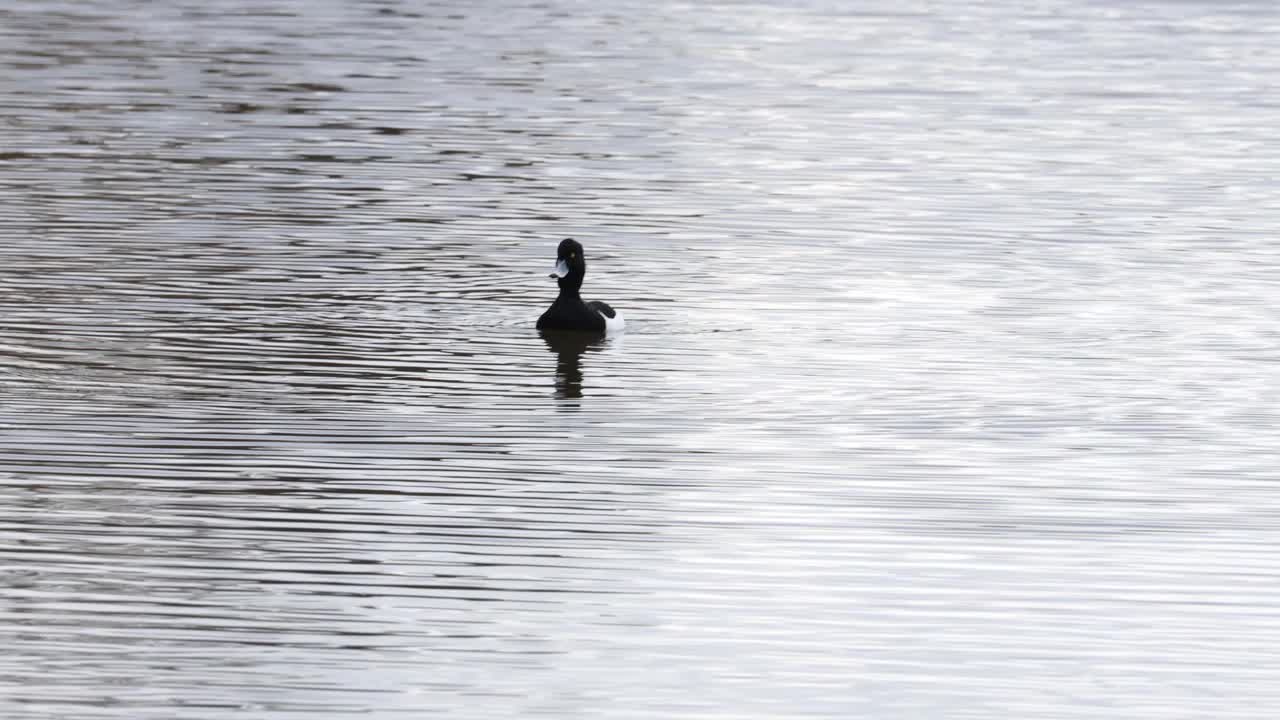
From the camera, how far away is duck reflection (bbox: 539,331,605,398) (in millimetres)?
14734

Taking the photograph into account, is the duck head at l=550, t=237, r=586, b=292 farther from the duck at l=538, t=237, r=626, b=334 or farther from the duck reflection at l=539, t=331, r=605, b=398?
the duck reflection at l=539, t=331, r=605, b=398

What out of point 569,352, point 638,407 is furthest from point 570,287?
point 638,407

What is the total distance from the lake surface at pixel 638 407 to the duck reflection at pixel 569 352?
72mm

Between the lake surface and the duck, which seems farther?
the duck

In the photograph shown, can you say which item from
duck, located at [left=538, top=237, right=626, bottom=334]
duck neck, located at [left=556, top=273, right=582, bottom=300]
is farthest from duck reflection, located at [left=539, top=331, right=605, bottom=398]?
duck neck, located at [left=556, top=273, right=582, bottom=300]

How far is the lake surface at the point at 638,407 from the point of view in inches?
368

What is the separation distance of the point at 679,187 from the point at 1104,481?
37.8 ft

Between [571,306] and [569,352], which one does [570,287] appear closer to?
[571,306]

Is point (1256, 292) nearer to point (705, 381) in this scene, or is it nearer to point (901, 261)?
point (901, 261)

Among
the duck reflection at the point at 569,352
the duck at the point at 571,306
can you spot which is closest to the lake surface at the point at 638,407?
the duck reflection at the point at 569,352

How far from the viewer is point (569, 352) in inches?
629

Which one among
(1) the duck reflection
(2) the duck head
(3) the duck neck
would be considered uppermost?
(2) the duck head

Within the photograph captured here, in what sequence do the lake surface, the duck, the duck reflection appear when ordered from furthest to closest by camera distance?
the duck → the duck reflection → the lake surface

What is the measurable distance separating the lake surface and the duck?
0.24m
